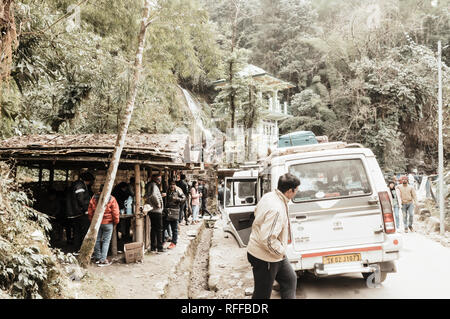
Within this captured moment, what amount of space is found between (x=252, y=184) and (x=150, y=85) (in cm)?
519

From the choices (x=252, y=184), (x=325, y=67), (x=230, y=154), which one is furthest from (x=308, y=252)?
(x=325, y=67)

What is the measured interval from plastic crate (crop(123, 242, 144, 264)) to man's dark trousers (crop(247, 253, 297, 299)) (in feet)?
15.5

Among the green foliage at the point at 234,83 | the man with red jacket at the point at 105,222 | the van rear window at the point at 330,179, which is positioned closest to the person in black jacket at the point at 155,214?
the man with red jacket at the point at 105,222

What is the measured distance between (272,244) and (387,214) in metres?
2.57

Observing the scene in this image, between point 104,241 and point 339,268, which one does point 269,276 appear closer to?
point 339,268

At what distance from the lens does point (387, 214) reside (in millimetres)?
5281

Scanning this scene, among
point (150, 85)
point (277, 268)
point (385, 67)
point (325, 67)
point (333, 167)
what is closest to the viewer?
point (277, 268)

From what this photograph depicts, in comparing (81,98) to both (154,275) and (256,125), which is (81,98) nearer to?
(154,275)

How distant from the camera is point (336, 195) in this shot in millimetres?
5555

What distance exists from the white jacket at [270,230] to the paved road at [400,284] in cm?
236

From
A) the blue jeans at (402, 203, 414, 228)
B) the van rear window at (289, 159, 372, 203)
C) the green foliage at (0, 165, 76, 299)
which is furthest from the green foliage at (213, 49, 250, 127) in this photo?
the green foliage at (0, 165, 76, 299)

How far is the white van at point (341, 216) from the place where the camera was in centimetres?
526

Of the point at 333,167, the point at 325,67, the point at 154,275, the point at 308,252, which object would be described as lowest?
the point at 154,275

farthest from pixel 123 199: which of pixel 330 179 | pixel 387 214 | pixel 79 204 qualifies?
pixel 387 214
